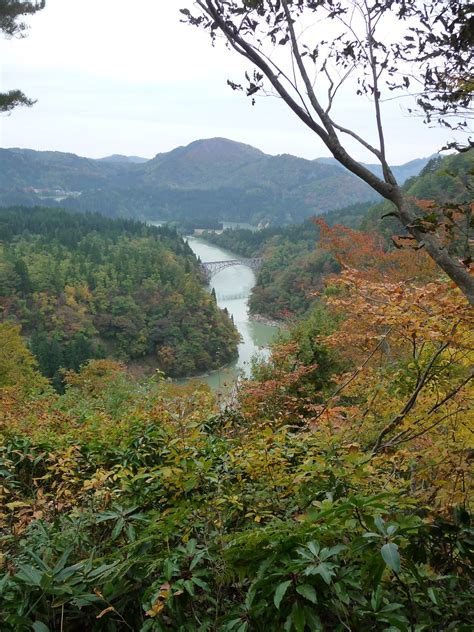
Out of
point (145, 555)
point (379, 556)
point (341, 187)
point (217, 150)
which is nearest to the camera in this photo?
point (379, 556)

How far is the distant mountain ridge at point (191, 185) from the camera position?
123312 mm

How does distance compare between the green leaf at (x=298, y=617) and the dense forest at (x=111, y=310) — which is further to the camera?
the dense forest at (x=111, y=310)

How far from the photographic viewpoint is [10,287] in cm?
3622

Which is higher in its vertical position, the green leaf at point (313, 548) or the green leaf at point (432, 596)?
the green leaf at point (313, 548)

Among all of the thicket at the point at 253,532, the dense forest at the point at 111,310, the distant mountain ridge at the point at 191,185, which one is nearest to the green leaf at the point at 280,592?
the thicket at the point at 253,532

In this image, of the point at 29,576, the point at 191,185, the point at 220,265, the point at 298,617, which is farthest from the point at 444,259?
the point at 191,185

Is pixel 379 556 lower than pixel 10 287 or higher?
higher

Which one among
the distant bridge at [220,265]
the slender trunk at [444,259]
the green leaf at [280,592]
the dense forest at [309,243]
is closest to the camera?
the green leaf at [280,592]

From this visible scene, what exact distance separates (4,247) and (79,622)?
51.5m

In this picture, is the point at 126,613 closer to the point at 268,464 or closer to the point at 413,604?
the point at 268,464

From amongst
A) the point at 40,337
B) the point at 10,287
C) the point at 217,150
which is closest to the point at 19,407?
the point at 40,337

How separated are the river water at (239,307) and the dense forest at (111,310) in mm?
1450

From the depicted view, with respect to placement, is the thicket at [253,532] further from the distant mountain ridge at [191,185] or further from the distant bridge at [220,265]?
the distant mountain ridge at [191,185]

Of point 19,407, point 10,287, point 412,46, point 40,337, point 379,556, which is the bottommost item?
point 40,337
